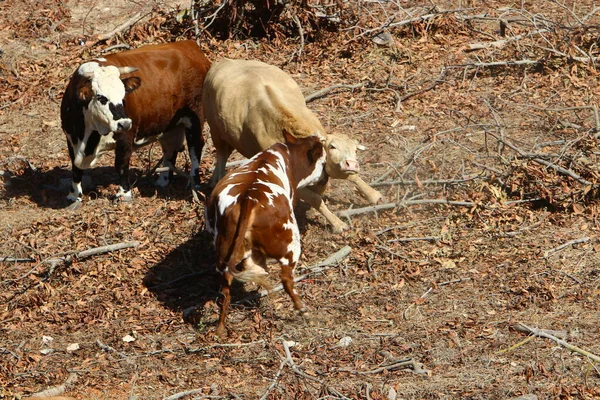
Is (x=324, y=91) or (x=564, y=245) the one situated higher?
(x=564, y=245)

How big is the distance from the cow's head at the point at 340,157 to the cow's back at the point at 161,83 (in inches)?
97.8

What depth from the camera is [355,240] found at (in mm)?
10039

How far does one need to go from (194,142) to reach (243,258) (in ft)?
12.8

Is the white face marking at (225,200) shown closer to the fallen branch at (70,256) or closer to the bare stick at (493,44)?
the fallen branch at (70,256)

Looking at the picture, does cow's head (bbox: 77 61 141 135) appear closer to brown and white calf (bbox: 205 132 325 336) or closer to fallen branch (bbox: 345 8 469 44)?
brown and white calf (bbox: 205 132 325 336)

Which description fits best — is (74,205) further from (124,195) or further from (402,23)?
(402,23)

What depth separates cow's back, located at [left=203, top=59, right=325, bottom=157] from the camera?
33.2 ft

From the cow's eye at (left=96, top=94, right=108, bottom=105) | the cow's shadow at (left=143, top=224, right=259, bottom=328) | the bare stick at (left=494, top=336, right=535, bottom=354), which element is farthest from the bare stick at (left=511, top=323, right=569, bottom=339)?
the cow's eye at (left=96, top=94, right=108, bottom=105)

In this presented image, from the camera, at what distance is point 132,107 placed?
11.1 m

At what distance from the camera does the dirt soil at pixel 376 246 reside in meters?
7.95

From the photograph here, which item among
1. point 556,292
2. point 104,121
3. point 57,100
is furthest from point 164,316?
point 57,100

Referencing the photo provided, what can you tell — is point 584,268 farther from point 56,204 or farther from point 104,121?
point 56,204

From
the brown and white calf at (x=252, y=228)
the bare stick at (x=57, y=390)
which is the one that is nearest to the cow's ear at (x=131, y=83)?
the brown and white calf at (x=252, y=228)

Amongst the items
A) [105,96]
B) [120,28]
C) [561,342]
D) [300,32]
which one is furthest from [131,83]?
[561,342]
